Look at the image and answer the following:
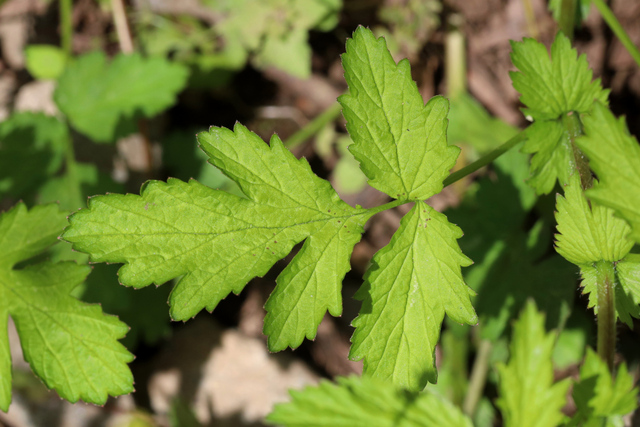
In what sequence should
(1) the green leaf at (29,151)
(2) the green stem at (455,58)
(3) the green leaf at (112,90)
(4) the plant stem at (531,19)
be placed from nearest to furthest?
(1) the green leaf at (29,151) < (3) the green leaf at (112,90) < (4) the plant stem at (531,19) < (2) the green stem at (455,58)

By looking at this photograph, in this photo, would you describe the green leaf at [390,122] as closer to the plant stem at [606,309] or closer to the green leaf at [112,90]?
the plant stem at [606,309]

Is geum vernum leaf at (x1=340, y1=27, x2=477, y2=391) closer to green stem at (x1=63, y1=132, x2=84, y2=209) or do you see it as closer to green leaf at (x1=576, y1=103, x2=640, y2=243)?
green leaf at (x1=576, y1=103, x2=640, y2=243)

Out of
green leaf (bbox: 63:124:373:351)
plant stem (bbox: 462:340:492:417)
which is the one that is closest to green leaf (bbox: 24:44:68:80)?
green leaf (bbox: 63:124:373:351)

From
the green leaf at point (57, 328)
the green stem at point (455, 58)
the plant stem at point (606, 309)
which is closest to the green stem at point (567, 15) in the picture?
the plant stem at point (606, 309)

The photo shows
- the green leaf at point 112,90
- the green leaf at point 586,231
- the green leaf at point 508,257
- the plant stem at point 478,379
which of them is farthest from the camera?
the plant stem at point 478,379

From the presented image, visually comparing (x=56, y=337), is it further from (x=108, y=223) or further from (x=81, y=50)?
(x=81, y=50)

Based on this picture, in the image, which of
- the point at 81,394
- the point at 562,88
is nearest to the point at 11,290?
the point at 81,394
